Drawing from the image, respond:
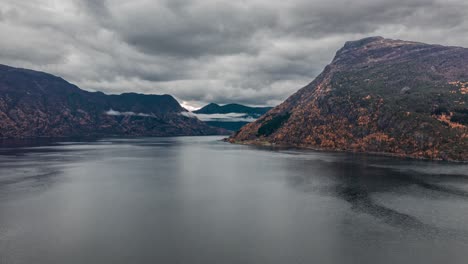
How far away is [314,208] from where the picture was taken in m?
84.5

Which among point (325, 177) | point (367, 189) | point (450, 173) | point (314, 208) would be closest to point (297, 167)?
point (325, 177)

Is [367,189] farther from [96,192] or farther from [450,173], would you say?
[96,192]

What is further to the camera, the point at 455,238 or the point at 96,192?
the point at 96,192

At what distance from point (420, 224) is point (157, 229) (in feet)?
199

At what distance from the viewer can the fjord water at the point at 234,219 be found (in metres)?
53.3

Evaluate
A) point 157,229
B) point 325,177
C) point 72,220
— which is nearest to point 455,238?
point 157,229

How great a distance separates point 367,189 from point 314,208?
37.5m

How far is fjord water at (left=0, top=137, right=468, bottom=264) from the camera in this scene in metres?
53.3

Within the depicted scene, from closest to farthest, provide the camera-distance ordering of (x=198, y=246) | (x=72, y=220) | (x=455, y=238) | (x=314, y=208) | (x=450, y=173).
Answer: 1. (x=198, y=246)
2. (x=455, y=238)
3. (x=72, y=220)
4. (x=314, y=208)
5. (x=450, y=173)

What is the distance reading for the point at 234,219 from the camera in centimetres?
7406

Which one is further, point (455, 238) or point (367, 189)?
point (367, 189)

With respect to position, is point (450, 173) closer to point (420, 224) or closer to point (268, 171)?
point (268, 171)

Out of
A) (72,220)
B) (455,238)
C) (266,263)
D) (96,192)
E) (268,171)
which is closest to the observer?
(266,263)

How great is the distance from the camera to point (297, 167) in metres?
170
